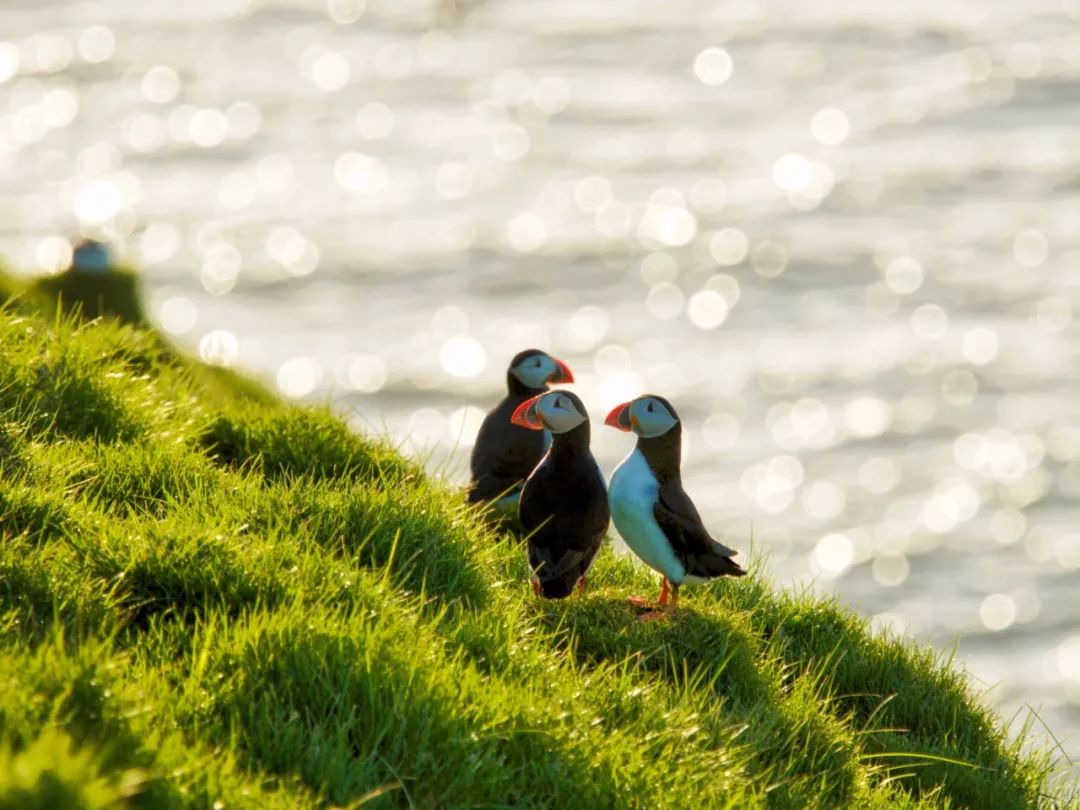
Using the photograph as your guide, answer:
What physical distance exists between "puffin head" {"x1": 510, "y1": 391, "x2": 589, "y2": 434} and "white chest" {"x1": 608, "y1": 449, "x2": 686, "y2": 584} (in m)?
0.30

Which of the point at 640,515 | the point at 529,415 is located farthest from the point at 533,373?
the point at 640,515

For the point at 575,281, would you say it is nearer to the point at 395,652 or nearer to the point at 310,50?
the point at 310,50

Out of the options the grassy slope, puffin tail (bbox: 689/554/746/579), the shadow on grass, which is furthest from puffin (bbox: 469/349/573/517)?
puffin tail (bbox: 689/554/746/579)

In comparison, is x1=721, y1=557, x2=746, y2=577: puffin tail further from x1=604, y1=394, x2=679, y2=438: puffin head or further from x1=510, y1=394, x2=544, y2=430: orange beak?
x1=510, y1=394, x2=544, y2=430: orange beak

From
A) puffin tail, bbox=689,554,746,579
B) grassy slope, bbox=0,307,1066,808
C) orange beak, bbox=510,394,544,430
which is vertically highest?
orange beak, bbox=510,394,544,430

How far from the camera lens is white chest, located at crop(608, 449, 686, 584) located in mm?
6641

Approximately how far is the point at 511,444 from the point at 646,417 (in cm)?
130

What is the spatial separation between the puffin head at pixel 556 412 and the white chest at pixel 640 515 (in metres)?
0.30

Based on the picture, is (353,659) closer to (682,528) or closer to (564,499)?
(564,499)

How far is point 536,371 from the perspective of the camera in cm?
820

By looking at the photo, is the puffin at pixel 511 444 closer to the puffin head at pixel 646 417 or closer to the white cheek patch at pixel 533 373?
the white cheek patch at pixel 533 373

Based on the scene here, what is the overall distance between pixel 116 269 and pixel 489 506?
6.31m

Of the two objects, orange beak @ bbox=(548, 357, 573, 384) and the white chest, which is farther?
orange beak @ bbox=(548, 357, 573, 384)

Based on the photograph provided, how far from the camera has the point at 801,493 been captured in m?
35.5
